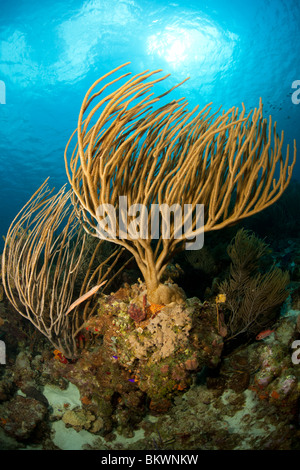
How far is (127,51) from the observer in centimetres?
1562

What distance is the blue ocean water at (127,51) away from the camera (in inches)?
519

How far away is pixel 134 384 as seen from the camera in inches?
98.5

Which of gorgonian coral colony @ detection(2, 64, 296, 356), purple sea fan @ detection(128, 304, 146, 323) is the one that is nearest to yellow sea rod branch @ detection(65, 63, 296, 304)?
gorgonian coral colony @ detection(2, 64, 296, 356)

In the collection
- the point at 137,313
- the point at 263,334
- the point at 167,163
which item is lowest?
the point at 263,334

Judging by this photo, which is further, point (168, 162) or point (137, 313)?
point (137, 313)

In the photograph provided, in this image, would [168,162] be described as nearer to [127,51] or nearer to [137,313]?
[137,313]

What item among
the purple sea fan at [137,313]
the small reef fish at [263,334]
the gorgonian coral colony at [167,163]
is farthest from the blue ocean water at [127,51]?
the small reef fish at [263,334]

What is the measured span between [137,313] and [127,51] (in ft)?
64.5

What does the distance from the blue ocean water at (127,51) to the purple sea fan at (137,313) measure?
13.1m

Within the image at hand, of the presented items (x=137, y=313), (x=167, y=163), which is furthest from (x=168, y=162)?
(x=137, y=313)

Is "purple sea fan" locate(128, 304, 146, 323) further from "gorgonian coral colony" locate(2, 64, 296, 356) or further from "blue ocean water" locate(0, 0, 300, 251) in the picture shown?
Result: "blue ocean water" locate(0, 0, 300, 251)

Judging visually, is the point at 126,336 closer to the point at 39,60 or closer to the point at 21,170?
the point at 39,60

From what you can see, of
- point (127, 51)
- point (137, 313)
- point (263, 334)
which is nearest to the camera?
point (137, 313)

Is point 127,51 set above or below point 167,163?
above
